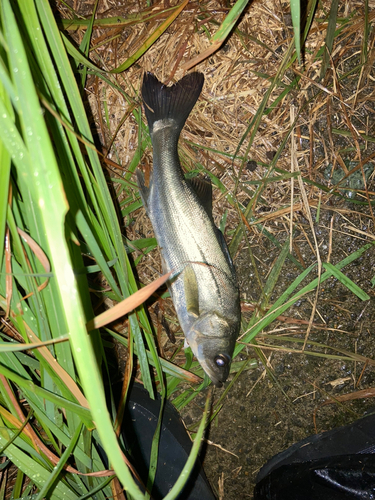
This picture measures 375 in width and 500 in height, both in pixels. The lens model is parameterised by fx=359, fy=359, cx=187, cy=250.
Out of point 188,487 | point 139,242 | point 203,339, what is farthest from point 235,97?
point 188,487

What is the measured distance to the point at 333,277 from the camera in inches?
92.2

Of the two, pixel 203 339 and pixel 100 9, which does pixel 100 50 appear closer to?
pixel 100 9

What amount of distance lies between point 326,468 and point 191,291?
4.22 ft

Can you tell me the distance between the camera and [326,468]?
6.75 feet

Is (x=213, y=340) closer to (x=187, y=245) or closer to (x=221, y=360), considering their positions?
(x=221, y=360)

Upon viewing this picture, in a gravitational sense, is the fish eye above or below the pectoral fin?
below

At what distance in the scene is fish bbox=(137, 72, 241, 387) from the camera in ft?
6.53

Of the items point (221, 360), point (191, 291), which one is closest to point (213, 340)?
point (221, 360)

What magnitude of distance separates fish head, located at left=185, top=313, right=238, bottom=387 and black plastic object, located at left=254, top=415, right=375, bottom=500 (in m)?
0.77

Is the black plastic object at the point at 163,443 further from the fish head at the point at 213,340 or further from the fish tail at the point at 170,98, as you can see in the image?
the fish tail at the point at 170,98

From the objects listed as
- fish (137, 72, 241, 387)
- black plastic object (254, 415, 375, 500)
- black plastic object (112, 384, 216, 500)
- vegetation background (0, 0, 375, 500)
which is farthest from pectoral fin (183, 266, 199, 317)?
black plastic object (254, 415, 375, 500)

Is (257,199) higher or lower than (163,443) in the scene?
higher

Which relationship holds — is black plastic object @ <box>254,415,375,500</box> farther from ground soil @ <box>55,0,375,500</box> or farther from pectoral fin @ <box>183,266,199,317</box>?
pectoral fin @ <box>183,266,199,317</box>

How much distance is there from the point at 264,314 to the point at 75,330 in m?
1.66
